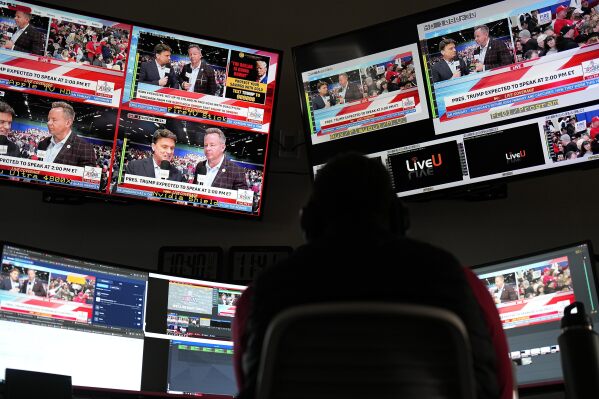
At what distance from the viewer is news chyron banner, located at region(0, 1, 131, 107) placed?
2887 millimetres

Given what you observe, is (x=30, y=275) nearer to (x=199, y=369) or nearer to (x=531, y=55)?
(x=199, y=369)

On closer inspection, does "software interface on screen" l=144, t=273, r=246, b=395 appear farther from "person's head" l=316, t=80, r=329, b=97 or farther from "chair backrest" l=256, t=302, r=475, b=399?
"chair backrest" l=256, t=302, r=475, b=399

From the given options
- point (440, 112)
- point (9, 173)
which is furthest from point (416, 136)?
point (9, 173)

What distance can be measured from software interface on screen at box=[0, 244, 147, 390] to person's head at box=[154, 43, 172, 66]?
949 millimetres

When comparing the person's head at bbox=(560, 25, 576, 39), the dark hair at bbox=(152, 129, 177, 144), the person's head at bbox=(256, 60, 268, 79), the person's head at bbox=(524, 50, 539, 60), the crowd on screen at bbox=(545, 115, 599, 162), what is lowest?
the crowd on screen at bbox=(545, 115, 599, 162)

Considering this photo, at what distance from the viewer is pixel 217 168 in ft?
9.86

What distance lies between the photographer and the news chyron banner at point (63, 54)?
2.89 m

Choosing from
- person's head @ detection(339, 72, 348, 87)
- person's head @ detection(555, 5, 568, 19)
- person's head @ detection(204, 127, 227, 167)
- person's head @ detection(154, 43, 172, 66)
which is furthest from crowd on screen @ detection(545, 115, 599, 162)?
person's head @ detection(154, 43, 172, 66)

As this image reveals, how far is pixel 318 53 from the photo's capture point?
10.2 feet

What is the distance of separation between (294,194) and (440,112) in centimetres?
72

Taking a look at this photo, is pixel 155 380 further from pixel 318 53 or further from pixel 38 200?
pixel 318 53

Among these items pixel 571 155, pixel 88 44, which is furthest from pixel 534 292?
pixel 88 44

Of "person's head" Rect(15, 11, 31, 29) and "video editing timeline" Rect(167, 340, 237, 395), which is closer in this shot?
"video editing timeline" Rect(167, 340, 237, 395)

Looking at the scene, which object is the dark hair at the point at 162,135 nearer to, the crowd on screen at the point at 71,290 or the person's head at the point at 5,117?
the person's head at the point at 5,117
